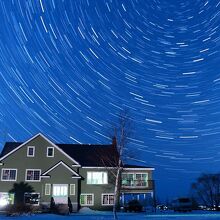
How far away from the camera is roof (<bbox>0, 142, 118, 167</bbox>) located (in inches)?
2183

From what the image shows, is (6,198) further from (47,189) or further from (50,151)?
(50,151)

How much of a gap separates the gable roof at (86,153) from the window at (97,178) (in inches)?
48.6

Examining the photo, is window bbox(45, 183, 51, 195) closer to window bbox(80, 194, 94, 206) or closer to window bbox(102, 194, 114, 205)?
window bbox(80, 194, 94, 206)

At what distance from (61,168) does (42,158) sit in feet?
11.6

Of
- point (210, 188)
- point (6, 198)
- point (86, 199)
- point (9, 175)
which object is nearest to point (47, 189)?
point (6, 198)

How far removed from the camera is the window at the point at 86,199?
53844 millimetres

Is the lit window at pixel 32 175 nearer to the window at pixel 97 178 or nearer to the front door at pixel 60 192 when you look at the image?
the front door at pixel 60 192

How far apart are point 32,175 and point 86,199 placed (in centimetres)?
814

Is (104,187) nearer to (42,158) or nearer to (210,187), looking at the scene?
(42,158)

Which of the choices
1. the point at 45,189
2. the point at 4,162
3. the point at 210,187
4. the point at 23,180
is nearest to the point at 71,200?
the point at 45,189

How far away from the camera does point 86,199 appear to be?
177 ft

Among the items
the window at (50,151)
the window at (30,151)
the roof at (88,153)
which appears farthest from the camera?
the roof at (88,153)

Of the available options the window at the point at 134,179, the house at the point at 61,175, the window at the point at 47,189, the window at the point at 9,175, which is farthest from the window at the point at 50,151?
the window at the point at 134,179

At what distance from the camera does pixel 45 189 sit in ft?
166
